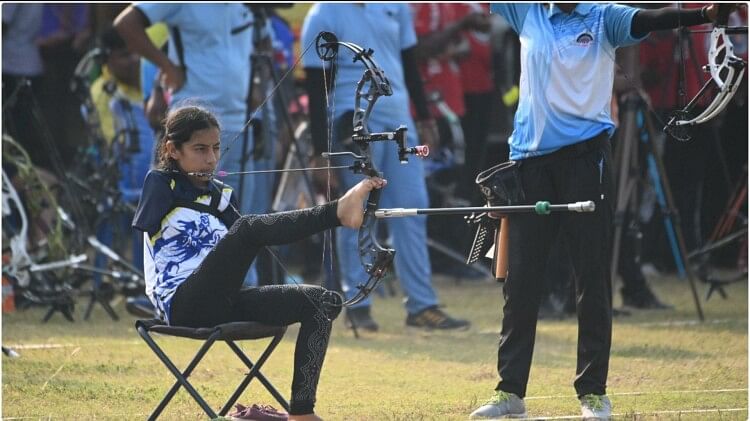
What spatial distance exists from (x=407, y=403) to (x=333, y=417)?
0.48 metres

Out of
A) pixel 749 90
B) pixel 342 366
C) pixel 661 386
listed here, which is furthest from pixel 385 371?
pixel 749 90

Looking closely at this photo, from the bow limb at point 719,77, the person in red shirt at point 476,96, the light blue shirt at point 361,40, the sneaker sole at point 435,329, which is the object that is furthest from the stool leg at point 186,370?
the person in red shirt at point 476,96

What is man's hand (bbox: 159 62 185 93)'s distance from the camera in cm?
848

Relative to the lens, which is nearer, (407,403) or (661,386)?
(407,403)

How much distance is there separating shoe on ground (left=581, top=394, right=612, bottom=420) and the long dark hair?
70.2 inches

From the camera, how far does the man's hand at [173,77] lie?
8.48 metres

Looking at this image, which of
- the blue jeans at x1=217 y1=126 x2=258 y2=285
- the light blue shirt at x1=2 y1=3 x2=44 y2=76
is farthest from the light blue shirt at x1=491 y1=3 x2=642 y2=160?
the light blue shirt at x1=2 y1=3 x2=44 y2=76

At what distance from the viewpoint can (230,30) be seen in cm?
866

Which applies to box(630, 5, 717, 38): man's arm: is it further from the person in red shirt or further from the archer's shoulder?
the person in red shirt

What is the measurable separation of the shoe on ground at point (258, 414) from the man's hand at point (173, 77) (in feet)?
11.6

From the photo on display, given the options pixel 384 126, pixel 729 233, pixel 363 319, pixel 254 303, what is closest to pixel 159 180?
pixel 254 303

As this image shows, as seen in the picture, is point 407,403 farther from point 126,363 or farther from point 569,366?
point 126,363

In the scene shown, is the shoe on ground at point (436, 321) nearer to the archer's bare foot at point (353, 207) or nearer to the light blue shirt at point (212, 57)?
the light blue shirt at point (212, 57)

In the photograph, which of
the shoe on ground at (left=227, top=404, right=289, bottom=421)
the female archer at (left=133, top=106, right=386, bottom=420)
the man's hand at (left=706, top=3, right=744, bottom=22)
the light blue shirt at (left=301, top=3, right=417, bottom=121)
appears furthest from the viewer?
the light blue shirt at (left=301, top=3, right=417, bottom=121)
